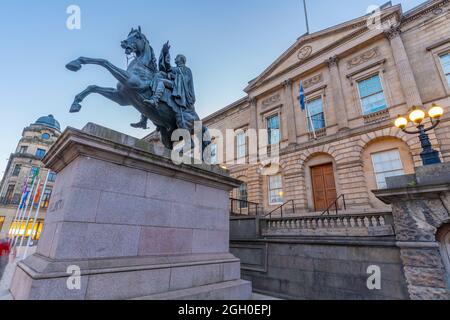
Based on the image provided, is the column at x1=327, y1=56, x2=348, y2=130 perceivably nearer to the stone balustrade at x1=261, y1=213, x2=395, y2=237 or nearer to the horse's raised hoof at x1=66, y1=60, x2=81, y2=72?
the stone balustrade at x1=261, y1=213, x2=395, y2=237

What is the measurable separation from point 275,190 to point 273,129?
19.2 ft

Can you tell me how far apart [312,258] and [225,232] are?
5133 mm

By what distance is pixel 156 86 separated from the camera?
17.6 ft

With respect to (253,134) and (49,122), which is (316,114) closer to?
(253,134)

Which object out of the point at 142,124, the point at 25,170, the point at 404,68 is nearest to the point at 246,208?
the point at 404,68

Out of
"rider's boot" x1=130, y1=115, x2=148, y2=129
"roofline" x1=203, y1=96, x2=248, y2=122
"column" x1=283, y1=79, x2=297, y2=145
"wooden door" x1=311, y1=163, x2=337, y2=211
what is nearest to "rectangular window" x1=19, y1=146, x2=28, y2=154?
"roofline" x1=203, y1=96, x2=248, y2=122

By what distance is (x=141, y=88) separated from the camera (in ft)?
17.0

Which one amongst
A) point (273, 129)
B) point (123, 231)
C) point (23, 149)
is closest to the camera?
point (123, 231)

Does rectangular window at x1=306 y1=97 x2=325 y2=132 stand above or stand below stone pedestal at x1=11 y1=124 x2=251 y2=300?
above

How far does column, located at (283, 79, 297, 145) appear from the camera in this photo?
60.8 ft

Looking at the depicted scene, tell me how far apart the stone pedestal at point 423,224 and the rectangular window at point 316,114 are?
11.4 m

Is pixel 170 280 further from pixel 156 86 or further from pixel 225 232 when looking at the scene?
pixel 156 86

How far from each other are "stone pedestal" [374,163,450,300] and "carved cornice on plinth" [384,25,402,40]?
13340 mm

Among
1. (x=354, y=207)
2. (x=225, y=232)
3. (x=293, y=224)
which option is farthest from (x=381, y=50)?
(x=225, y=232)
